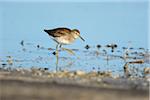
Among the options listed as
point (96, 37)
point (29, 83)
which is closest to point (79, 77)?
point (29, 83)

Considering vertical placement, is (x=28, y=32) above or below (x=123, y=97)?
above

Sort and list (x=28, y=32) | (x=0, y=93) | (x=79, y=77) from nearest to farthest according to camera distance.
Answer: (x=0, y=93)
(x=79, y=77)
(x=28, y=32)

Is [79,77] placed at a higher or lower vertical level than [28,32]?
lower

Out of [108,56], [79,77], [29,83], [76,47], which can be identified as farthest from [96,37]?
[29,83]

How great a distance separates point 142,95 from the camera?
22.0 ft

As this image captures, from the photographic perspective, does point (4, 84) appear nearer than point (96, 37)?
Yes

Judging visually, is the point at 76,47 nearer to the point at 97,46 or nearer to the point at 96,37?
the point at 97,46

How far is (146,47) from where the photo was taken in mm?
19422

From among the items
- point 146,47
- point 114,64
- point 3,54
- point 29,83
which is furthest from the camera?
point 146,47

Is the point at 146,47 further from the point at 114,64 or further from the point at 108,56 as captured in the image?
the point at 114,64

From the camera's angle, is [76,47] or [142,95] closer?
[142,95]

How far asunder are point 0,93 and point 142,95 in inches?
71.4

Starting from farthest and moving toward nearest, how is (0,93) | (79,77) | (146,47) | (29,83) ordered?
1. (146,47)
2. (79,77)
3. (29,83)
4. (0,93)

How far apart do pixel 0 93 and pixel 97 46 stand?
13282 mm
